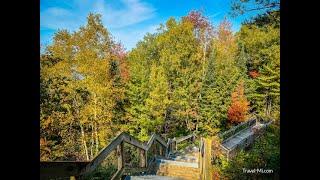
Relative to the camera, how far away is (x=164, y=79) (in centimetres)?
387

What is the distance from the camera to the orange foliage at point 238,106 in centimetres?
375

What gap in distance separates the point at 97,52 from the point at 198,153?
1610 millimetres

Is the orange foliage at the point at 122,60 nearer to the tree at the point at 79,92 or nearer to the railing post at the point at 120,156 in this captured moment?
the tree at the point at 79,92

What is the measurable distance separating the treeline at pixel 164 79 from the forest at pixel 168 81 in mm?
11

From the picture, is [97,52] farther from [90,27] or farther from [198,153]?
[198,153]

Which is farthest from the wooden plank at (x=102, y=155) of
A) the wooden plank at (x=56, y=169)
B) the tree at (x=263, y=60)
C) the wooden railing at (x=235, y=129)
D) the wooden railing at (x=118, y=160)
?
the tree at (x=263, y=60)

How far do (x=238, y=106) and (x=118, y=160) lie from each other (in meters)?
1.41

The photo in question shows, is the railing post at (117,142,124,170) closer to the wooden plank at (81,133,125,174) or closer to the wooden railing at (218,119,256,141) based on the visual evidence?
the wooden plank at (81,133,125,174)

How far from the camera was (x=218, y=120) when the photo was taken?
3.82 metres

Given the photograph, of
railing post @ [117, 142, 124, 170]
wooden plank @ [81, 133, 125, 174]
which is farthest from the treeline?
wooden plank @ [81, 133, 125, 174]

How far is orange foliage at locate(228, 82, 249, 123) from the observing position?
12.3 ft

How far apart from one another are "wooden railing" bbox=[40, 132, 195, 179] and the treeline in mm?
111
